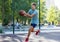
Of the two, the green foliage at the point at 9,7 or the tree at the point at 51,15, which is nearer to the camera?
the green foliage at the point at 9,7

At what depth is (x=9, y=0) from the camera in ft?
68.9

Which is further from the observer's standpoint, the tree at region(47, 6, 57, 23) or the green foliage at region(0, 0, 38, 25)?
the tree at region(47, 6, 57, 23)

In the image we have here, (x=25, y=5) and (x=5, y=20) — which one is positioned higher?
(x=25, y=5)

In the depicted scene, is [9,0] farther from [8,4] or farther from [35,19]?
[35,19]

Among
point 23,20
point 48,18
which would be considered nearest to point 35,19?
point 23,20

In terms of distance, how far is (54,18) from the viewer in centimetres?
3222

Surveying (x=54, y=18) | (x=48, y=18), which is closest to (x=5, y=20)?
(x=48, y=18)

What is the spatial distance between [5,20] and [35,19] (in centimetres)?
1628

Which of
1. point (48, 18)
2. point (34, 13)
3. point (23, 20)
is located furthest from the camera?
point (48, 18)

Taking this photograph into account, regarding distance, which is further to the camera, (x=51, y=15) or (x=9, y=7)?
(x=51, y=15)

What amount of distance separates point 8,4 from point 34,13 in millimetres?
15836

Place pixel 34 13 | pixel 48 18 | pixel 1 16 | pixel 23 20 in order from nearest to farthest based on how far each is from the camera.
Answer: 1. pixel 34 13
2. pixel 1 16
3. pixel 23 20
4. pixel 48 18

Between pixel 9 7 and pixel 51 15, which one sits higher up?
pixel 9 7

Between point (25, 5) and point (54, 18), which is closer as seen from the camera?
point (25, 5)
